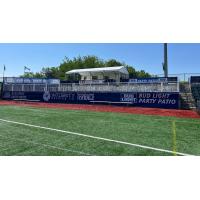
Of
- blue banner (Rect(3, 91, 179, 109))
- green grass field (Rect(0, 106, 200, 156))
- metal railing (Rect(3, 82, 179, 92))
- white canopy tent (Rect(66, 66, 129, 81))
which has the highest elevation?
white canopy tent (Rect(66, 66, 129, 81))

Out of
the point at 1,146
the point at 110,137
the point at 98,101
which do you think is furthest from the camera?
the point at 98,101

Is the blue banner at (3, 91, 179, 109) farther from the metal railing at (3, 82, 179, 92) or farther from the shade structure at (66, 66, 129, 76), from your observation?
the shade structure at (66, 66, 129, 76)

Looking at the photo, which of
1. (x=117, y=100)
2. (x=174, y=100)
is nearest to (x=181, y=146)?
(x=174, y=100)

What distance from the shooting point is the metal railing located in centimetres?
1950

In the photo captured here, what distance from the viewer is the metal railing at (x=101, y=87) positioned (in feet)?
64.0

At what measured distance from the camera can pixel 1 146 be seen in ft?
21.9

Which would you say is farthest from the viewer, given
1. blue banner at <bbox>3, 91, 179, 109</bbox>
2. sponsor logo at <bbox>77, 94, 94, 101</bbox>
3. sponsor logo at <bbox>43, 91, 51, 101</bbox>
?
sponsor logo at <bbox>43, 91, 51, 101</bbox>

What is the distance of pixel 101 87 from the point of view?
74.3ft

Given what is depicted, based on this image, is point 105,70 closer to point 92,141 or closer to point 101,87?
point 101,87

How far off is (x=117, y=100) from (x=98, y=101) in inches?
76.9

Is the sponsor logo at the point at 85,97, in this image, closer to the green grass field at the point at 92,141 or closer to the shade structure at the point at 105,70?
the shade structure at the point at 105,70

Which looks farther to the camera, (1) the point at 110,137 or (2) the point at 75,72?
(2) the point at 75,72

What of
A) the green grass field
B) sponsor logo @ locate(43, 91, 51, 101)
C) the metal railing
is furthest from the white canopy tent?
the green grass field

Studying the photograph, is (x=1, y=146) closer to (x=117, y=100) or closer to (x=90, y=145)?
(x=90, y=145)
